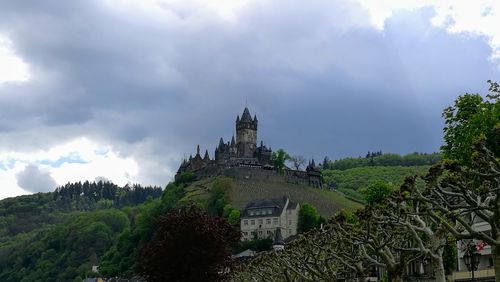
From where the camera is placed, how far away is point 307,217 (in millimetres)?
145125

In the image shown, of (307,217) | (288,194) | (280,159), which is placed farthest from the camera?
(280,159)

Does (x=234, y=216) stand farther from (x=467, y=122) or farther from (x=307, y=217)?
(x=467, y=122)

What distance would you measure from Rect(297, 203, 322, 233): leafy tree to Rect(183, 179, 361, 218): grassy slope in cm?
711

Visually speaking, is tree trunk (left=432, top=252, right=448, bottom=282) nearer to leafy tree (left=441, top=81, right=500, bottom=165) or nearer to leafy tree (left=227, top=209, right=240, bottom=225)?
leafy tree (left=441, top=81, right=500, bottom=165)

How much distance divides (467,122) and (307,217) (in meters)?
93.7

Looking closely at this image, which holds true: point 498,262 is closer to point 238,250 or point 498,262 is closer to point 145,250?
point 145,250

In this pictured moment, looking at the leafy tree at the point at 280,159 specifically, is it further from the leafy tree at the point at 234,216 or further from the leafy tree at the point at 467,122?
the leafy tree at the point at 467,122

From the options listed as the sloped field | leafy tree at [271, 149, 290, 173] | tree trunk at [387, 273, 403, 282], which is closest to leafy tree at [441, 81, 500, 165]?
tree trunk at [387, 273, 403, 282]

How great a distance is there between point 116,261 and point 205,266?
5593 inches

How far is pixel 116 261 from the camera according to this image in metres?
175

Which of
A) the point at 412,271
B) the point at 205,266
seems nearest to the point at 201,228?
the point at 205,266

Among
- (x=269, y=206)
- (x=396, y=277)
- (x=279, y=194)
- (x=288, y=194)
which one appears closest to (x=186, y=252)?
(x=396, y=277)

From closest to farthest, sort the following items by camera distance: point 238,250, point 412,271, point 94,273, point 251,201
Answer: point 412,271
point 238,250
point 251,201
point 94,273

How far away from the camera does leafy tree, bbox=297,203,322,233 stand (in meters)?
142
